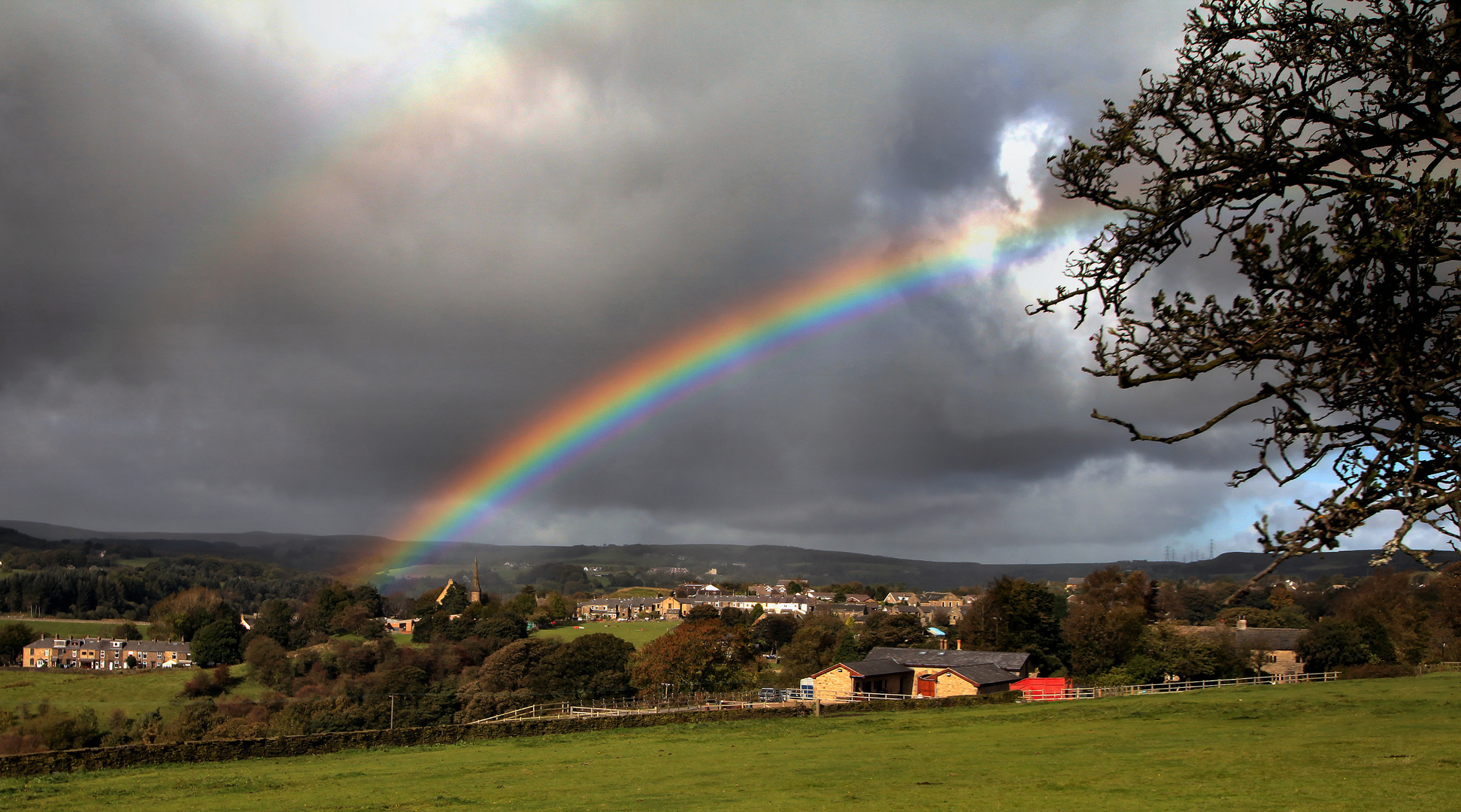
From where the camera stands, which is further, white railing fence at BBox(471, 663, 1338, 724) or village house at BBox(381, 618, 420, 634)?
village house at BBox(381, 618, 420, 634)

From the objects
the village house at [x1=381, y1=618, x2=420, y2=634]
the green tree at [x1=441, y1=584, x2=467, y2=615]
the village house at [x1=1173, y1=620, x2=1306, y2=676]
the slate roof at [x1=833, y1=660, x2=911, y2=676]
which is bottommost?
the village house at [x1=381, y1=618, x2=420, y2=634]

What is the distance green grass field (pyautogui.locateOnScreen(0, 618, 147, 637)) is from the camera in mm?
152500

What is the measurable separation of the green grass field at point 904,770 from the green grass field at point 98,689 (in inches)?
2534

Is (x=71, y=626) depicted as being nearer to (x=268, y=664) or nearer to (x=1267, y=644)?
(x=268, y=664)

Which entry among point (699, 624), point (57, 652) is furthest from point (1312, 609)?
point (57, 652)

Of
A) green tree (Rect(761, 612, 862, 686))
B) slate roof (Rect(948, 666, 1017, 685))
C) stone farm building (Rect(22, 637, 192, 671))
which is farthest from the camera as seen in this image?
stone farm building (Rect(22, 637, 192, 671))

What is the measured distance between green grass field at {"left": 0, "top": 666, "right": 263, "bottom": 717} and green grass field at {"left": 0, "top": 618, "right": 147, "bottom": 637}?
1603 inches

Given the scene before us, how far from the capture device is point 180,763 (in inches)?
1249

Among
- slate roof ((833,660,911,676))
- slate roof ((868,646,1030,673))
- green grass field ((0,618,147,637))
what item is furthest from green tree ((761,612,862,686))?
green grass field ((0,618,147,637))

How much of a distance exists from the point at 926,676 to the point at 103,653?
12595 centimetres

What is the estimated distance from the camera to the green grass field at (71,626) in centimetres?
15250

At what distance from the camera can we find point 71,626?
16088 cm

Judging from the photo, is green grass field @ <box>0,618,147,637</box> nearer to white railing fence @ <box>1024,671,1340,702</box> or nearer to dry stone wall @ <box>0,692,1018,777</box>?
dry stone wall @ <box>0,692,1018,777</box>

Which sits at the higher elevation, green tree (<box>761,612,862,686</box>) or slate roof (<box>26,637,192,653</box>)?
green tree (<box>761,612,862,686</box>)
